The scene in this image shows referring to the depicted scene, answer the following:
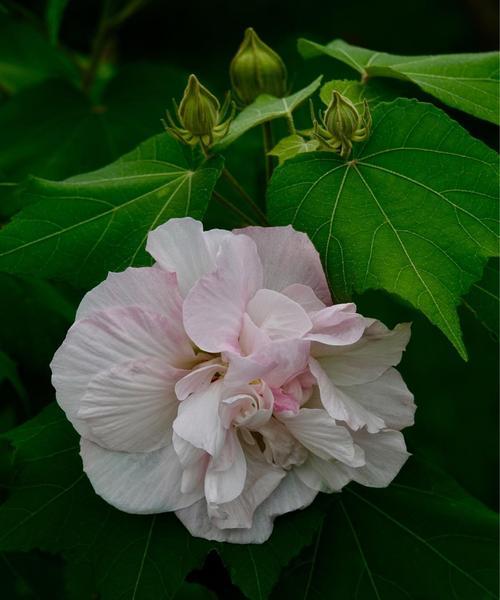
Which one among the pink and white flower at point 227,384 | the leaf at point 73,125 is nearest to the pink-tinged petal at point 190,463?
the pink and white flower at point 227,384

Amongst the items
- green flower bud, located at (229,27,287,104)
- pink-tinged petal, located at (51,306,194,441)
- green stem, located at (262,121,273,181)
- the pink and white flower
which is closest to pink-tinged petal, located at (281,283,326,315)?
the pink and white flower

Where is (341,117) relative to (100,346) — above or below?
above

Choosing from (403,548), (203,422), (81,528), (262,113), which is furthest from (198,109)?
(403,548)

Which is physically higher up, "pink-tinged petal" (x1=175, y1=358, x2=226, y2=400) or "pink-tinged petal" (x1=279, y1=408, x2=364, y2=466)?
"pink-tinged petal" (x1=175, y1=358, x2=226, y2=400)

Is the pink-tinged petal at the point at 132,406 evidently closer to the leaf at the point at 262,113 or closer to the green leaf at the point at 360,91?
the leaf at the point at 262,113

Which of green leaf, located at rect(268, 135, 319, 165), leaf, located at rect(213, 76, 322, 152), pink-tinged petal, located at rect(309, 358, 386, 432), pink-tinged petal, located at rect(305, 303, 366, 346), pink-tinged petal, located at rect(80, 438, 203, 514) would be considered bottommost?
pink-tinged petal, located at rect(80, 438, 203, 514)

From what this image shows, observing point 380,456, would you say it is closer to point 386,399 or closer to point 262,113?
point 386,399

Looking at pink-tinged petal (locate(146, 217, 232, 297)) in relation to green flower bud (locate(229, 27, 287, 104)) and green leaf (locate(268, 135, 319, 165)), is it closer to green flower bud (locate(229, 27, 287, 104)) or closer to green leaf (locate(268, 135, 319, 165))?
green leaf (locate(268, 135, 319, 165))
